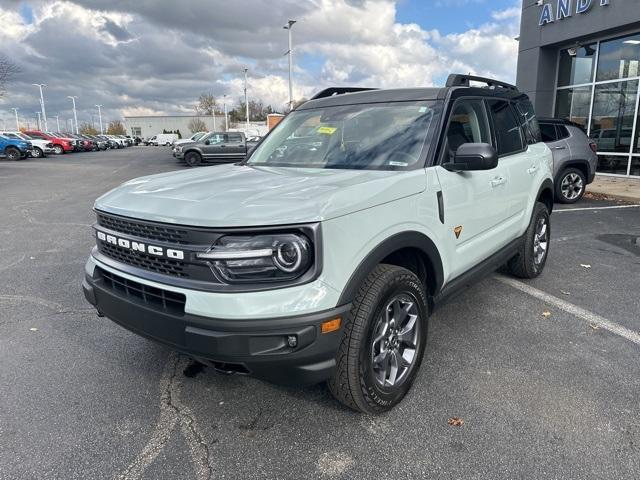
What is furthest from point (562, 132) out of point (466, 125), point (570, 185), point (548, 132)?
point (466, 125)

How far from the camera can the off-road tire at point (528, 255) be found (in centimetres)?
471

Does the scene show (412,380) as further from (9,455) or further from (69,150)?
(69,150)

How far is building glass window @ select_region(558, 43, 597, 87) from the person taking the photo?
14.8m

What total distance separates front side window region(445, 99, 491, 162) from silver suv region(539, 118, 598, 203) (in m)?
6.51

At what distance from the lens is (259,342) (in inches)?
84.1

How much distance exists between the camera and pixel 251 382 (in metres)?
3.07

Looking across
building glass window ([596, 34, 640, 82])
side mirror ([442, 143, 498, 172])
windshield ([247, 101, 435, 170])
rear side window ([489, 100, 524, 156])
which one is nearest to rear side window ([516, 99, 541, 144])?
rear side window ([489, 100, 524, 156])

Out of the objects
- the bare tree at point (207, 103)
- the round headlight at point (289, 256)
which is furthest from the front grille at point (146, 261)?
the bare tree at point (207, 103)

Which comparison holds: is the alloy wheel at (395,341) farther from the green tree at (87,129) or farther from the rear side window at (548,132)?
the green tree at (87,129)

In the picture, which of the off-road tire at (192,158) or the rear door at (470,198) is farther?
the off-road tire at (192,158)

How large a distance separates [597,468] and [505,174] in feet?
7.69

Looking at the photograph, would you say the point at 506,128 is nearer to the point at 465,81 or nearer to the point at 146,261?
the point at 465,81

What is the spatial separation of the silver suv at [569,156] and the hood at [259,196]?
8.06 metres

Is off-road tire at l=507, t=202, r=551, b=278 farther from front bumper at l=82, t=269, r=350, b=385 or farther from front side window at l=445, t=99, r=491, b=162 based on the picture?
front bumper at l=82, t=269, r=350, b=385
